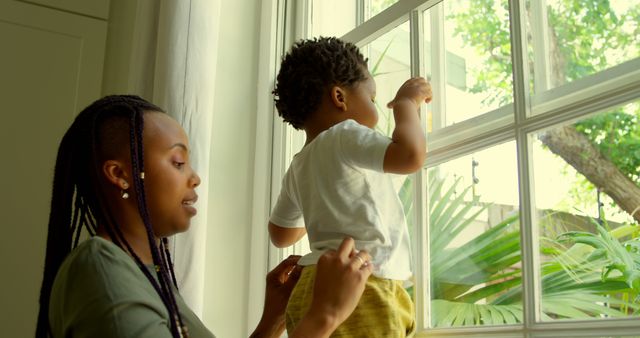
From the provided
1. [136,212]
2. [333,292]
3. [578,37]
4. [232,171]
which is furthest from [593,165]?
[232,171]

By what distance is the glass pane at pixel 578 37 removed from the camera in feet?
3.91

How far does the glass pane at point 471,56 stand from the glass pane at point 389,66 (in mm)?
78

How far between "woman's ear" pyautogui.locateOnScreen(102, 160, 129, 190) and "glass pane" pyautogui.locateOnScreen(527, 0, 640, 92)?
2.37ft

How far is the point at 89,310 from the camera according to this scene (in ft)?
2.90

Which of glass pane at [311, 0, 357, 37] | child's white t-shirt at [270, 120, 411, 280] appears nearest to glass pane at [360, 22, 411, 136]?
glass pane at [311, 0, 357, 37]

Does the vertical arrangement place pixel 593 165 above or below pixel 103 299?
above

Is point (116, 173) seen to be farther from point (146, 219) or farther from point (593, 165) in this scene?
point (593, 165)

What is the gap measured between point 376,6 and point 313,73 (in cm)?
50

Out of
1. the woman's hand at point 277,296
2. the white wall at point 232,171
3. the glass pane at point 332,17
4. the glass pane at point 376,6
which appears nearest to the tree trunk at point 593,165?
the woman's hand at point 277,296

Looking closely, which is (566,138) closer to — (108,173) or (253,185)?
(108,173)

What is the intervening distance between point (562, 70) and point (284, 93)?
1.69ft

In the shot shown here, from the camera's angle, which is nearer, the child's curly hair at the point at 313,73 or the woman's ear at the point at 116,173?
the woman's ear at the point at 116,173

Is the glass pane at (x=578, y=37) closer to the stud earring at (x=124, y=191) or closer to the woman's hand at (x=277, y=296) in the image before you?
the woman's hand at (x=277, y=296)

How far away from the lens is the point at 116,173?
42.8 inches
